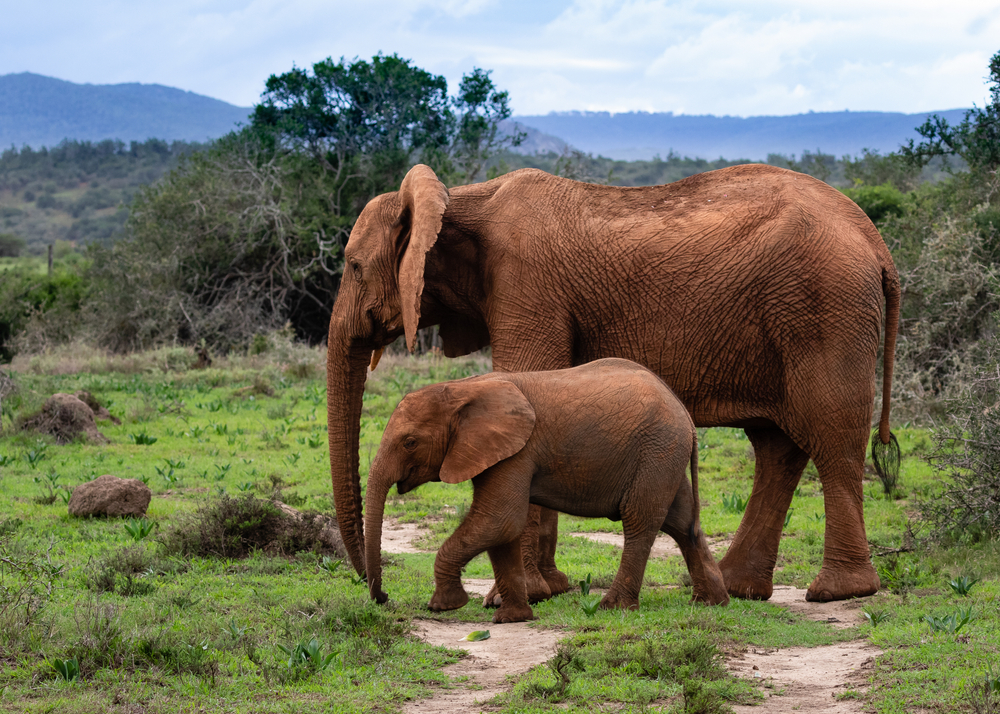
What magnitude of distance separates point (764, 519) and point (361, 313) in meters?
3.28

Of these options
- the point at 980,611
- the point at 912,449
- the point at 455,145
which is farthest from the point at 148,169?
the point at 980,611

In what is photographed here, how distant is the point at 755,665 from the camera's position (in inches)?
218

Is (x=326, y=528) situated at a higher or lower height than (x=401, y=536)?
higher

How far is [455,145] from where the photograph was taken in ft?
89.5

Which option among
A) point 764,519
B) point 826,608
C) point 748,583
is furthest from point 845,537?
point 748,583

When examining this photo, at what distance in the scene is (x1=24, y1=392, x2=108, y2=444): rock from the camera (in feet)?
41.3

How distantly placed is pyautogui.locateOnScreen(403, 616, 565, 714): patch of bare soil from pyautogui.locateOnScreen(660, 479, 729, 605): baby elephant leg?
1.16 m

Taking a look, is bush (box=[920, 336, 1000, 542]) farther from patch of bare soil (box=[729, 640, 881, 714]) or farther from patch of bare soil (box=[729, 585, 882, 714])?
patch of bare soil (box=[729, 640, 881, 714])

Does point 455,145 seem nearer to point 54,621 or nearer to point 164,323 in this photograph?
point 164,323

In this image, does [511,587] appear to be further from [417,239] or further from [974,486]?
[974,486]

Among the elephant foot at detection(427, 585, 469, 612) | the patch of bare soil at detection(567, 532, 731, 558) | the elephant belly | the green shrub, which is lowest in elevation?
the patch of bare soil at detection(567, 532, 731, 558)

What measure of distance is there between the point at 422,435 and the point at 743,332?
235 centimetres

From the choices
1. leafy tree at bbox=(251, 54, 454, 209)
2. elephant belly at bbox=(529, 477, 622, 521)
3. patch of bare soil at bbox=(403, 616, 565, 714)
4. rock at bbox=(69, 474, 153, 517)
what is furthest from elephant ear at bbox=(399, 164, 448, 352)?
leafy tree at bbox=(251, 54, 454, 209)

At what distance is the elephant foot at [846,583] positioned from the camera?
7.03 m
